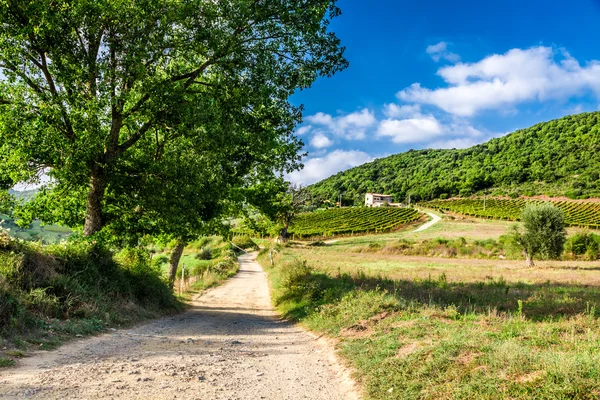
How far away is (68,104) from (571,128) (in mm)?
234009

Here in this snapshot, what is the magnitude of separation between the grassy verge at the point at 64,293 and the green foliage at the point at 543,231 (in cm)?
3678

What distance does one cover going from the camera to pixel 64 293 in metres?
9.84

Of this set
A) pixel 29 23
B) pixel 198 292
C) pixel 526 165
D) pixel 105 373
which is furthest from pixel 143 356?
pixel 526 165

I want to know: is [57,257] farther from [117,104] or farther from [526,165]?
[526,165]

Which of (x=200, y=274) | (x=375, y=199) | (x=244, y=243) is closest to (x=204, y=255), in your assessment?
(x=200, y=274)

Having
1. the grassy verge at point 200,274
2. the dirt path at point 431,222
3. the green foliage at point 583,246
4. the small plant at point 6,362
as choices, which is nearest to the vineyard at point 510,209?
the dirt path at point 431,222

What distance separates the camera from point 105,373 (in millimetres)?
5906

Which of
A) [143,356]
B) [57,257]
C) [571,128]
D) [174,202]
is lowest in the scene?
[143,356]

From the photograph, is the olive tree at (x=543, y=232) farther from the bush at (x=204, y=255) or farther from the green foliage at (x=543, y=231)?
the bush at (x=204, y=255)

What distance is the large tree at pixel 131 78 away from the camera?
36.2 ft

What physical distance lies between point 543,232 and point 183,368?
40337mm

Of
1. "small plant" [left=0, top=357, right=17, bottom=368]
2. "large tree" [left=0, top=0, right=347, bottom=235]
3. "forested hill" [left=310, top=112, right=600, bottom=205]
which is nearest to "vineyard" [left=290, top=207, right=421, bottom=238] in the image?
"forested hill" [left=310, top=112, right=600, bottom=205]

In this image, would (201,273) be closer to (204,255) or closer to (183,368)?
(204,255)

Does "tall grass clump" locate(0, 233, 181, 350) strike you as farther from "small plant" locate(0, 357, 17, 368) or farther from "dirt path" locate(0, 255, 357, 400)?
"small plant" locate(0, 357, 17, 368)
